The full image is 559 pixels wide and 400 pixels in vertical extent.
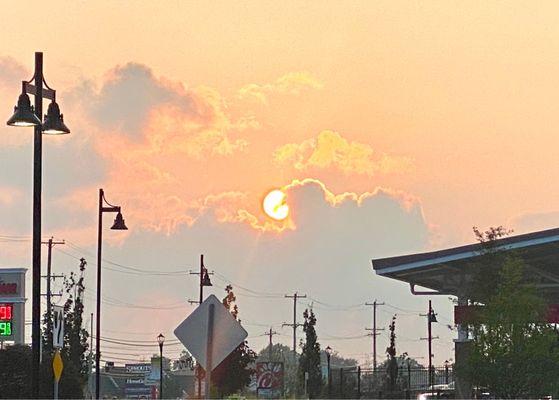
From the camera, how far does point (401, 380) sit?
3361 inches

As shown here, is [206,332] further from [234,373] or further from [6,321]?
[6,321]

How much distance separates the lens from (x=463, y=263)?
63062 millimetres

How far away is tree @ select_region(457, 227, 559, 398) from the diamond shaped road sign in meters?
31.2

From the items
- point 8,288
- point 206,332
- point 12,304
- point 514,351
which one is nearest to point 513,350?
point 514,351

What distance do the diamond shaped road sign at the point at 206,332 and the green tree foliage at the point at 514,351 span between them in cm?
3120

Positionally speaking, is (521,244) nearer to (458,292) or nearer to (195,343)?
(458,292)

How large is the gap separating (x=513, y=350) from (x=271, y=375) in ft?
92.3

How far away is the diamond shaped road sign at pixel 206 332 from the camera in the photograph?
20469 millimetres

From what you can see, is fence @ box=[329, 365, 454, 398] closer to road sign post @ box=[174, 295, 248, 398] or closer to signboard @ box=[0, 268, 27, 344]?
signboard @ box=[0, 268, 27, 344]

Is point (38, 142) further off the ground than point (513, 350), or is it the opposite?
point (38, 142)

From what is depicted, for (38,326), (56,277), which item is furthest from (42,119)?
(56,277)

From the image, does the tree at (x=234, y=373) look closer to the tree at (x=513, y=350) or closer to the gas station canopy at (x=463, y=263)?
the gas station canopy at (x=463, y=263)

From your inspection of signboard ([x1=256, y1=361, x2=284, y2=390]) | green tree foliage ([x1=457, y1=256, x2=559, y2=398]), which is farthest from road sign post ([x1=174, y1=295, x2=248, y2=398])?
signboard ([x1=256, y1=361, x2=284, y2=390])

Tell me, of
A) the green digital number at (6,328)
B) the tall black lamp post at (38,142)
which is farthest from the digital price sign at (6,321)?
the tall black lamp post at (38,142)
